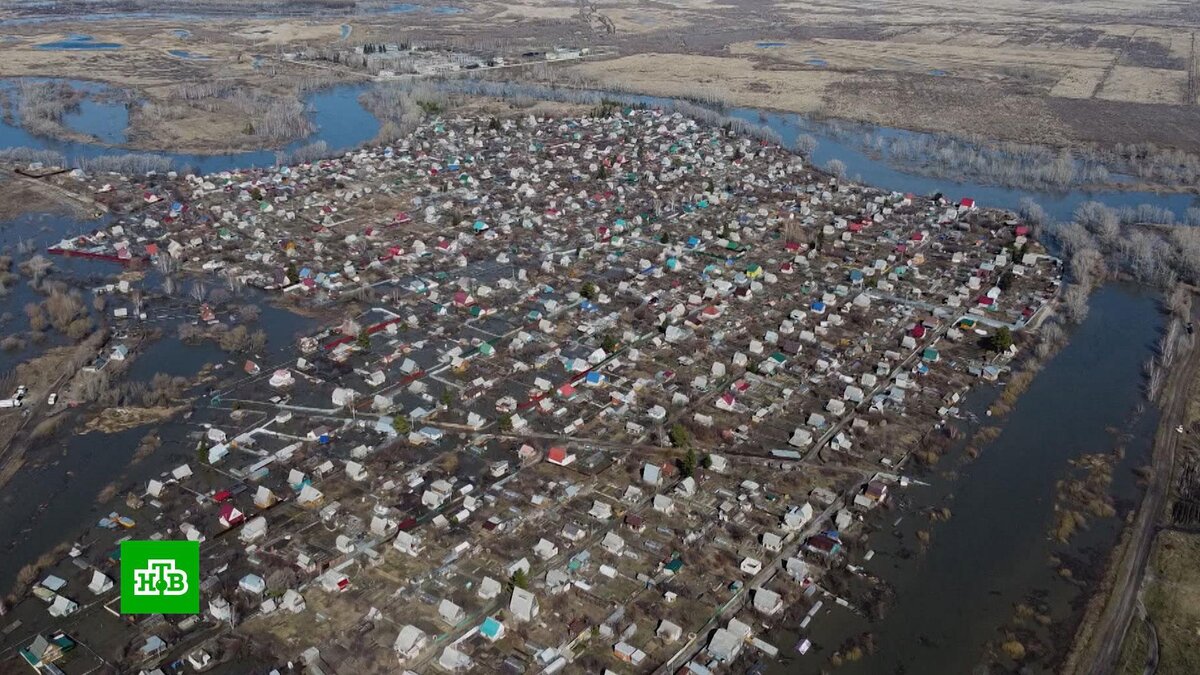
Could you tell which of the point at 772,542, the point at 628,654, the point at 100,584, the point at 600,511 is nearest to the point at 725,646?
the point at 628,654

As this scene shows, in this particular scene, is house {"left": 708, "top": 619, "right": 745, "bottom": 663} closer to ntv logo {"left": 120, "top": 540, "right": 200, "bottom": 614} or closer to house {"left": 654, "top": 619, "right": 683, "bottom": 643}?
house {"left": 654, "top": 619, "right": 683, "bottom": 643}

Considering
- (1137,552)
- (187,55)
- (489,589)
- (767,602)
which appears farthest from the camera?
(187,55)

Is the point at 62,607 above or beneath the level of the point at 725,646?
beneath

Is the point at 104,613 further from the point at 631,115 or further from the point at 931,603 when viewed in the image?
the point at 631,115

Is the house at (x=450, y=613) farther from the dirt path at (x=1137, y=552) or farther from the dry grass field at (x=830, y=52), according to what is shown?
the dry grass field at (x=830, y=52)

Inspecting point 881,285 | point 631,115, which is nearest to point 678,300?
point 881,285

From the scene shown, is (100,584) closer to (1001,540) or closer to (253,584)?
(253,584)

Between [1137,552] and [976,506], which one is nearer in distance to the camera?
[1137,552]
